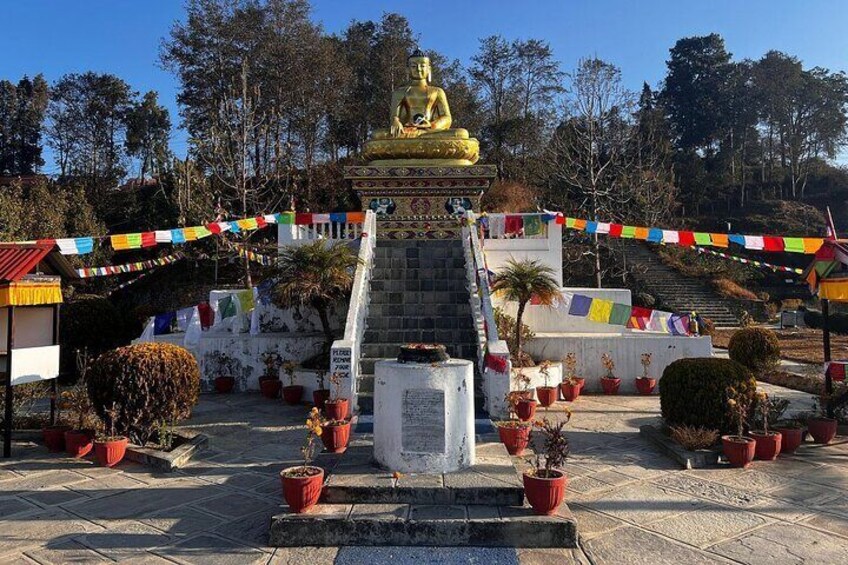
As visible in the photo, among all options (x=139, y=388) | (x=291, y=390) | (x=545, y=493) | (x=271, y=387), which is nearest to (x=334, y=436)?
(x=139, y=388)

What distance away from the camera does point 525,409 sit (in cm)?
940

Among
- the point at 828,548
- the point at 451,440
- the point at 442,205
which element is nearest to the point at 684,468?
the point at 828,548

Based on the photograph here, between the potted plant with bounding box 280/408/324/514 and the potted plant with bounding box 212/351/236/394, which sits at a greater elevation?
the potted plant with bounding box 212/351/236/394

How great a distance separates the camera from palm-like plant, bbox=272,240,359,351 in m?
11.3

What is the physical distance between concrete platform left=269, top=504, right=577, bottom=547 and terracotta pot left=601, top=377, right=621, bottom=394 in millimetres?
7659

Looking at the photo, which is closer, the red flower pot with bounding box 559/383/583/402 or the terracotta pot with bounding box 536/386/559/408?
the terracotta pot with bounding box 536/386/559/408

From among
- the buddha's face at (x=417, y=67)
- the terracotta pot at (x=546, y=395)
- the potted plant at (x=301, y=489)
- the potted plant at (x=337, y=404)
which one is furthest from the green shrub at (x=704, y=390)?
the buddha's face at (x=417, y=67)

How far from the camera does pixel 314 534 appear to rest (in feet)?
17.1

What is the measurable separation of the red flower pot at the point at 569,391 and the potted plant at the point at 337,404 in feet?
15.7

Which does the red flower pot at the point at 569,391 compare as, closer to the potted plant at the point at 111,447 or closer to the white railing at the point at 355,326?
the white railing at the point at 355,326

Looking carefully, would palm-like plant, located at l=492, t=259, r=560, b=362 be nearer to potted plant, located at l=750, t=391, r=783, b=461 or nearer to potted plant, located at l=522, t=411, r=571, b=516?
potted plant, located at l=750, t=391, r=783, b=461

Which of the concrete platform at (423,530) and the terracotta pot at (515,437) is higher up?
the terracotta pot at (515,437)

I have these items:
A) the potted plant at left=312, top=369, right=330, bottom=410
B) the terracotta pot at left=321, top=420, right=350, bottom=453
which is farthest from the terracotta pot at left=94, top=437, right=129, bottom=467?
the potted plant at left=312, top=369, right=330, bottom=410

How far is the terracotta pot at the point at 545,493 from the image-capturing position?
5309 millimetres
